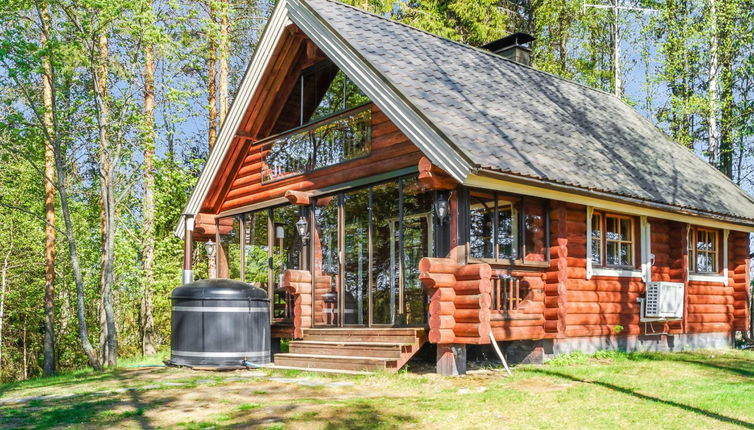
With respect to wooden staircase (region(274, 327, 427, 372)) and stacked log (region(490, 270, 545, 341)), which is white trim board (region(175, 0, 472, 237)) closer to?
stacked log (region(490, 270, 545, 341))

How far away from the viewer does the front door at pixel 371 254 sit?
1074 cm

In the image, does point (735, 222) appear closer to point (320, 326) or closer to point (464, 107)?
point (464, 107)

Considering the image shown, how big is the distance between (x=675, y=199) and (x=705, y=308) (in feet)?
9.34

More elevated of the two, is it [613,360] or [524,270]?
[524,270]

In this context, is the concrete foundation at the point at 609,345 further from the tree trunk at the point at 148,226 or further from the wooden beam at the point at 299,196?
the tree trunk at the point at 148,226

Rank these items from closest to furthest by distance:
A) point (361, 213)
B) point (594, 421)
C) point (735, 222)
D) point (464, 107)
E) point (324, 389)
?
point (594, 421) < point (324, 389) < point (464, 107) < point (361, 213) < point (735, 222)

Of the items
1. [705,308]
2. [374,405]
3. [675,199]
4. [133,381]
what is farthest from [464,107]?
[705,308]

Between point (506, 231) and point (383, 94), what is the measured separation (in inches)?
98.5

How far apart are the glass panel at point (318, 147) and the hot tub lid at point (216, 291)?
8.16 feet

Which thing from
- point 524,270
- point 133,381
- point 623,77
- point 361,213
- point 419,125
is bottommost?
point 133,381

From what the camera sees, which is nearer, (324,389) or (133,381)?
(324,389)

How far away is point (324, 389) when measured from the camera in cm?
816

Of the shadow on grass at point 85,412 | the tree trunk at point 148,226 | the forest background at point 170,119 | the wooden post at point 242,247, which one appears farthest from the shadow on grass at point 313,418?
the tree trunk at point 148,226

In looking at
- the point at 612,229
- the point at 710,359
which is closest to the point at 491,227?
the point at 612,229
